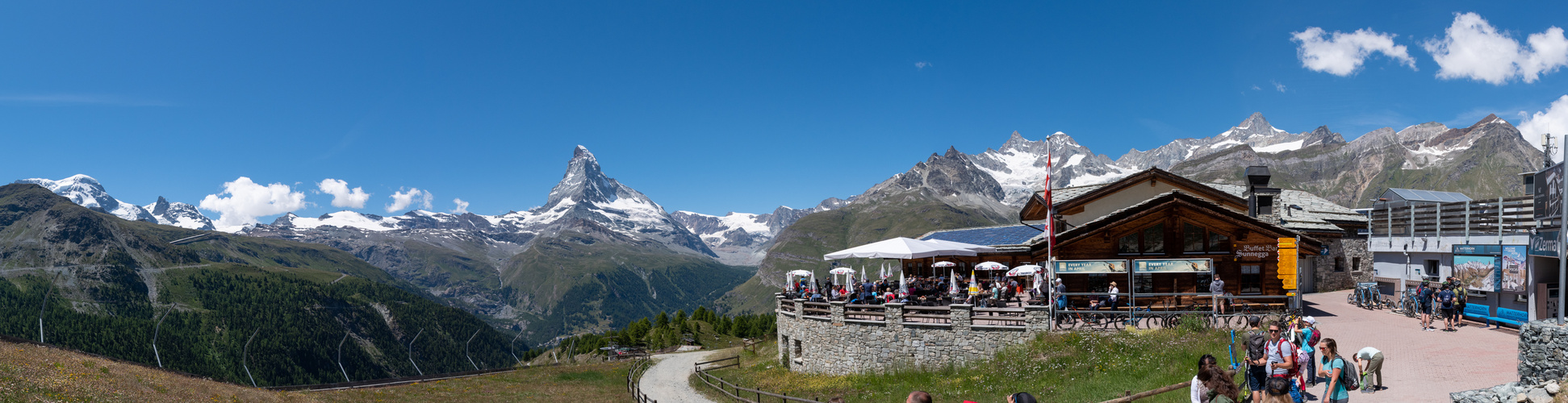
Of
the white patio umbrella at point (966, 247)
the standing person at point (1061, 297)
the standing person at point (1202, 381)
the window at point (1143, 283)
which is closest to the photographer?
the standing person at point (1202, 381)

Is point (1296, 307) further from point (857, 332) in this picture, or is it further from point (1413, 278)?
point (857, 332)

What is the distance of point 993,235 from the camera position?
4219 cm

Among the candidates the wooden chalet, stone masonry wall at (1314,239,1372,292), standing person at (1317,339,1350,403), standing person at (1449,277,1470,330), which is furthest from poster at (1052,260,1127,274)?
stone masonry wall at (1314,239,1372,292)

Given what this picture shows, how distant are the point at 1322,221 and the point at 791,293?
31.2m

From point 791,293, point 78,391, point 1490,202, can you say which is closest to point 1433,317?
point 1490,202

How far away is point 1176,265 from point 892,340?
11.1 metres

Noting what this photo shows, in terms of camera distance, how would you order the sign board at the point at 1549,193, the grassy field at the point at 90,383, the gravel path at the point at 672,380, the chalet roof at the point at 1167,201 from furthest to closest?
the gravel path at the point at 672,380 → the chalet roof at the point at 1167,201 → the grassy field at the point at 90,383 → the sign board at the point at 1549,193

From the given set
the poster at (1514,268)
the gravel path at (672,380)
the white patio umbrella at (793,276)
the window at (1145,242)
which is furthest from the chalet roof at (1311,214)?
the gravel path at (672,380)

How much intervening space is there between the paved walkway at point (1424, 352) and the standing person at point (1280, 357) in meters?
3.58

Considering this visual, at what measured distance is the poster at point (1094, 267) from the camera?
27.3 metres

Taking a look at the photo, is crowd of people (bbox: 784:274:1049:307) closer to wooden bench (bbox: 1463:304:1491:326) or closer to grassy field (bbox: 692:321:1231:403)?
grassy field (bbox: 692:321:1231:403)

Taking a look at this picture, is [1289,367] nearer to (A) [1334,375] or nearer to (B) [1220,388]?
(A) [1334,375]

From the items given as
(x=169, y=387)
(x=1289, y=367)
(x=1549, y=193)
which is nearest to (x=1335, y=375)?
(x=1289, y=367)

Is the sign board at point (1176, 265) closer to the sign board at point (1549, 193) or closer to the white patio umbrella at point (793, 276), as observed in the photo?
the sign board at point (1549, 193)
